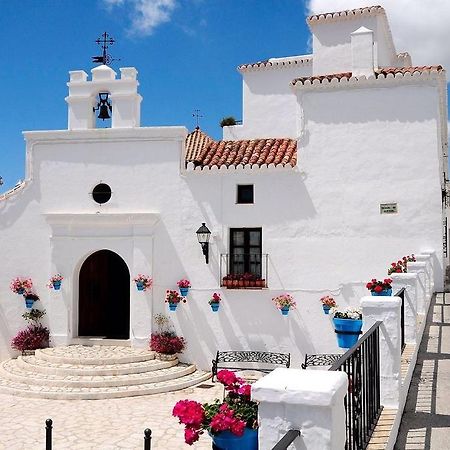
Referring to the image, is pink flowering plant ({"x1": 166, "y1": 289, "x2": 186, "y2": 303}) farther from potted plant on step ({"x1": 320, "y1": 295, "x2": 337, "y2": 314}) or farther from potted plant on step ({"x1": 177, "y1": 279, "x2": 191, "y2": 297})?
potted plant on step ({"x1": 320, "y1": 295, "x2": 337, "y2": 314})

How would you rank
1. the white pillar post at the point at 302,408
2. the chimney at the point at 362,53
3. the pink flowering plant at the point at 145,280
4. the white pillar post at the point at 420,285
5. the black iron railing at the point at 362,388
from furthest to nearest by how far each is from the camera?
the pink flowering plant at the point at 145,280 < the chimney at the point at 362,53 < the white pillar post at the point at 420,285 < the black iron railing at the point at 362,388 < the white pillar post at the point at 302,408

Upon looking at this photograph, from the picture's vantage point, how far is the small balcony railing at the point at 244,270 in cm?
1593

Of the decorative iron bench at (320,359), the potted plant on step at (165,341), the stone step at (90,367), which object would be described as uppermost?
the potted plant on step at (165,341)

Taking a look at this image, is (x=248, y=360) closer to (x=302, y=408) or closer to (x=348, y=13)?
(x=348, y=13)

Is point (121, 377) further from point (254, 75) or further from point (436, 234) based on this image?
point (254, 75)

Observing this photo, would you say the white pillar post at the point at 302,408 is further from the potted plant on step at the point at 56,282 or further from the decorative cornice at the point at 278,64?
the decorative cornice at the point at 278,64

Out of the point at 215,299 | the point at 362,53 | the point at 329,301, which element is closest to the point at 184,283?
the point at 215,299

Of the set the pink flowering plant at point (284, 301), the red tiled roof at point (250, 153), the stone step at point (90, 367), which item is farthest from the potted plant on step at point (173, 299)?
the red tiled roof at point (250, 153)

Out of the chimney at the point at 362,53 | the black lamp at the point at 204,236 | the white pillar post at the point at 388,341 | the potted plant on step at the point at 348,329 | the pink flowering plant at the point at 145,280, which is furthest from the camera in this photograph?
the pink flowering plant at the point at 145,280

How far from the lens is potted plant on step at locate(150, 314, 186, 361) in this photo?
53.0 ft

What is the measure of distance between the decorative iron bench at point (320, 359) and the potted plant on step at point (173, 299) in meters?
3.79

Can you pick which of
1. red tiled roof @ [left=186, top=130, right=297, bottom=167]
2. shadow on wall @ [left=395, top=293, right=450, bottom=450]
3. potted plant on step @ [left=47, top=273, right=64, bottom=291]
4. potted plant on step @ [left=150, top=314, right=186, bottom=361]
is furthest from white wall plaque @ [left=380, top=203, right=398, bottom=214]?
potted plant on step @ [left=47, top=273, right=64, bottom=291]

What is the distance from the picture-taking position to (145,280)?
54.2 feet

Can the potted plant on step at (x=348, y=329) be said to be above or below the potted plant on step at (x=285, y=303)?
below
